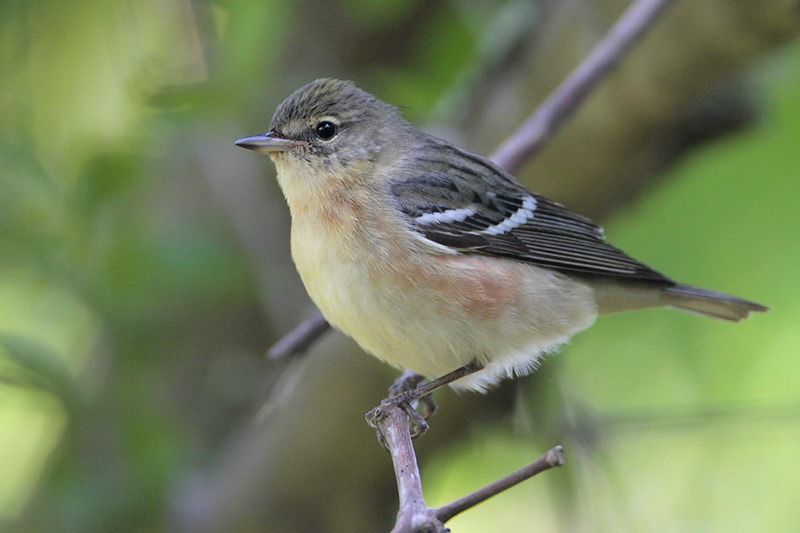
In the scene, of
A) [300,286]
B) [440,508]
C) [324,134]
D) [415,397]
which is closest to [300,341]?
[415,397]

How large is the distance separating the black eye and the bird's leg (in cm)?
103

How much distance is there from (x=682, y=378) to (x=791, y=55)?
1881 millimetres

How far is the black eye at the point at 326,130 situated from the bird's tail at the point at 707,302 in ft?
5.11

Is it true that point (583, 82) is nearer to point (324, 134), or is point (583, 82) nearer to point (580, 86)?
point (580, 86)

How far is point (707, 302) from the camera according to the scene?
4.36 metres

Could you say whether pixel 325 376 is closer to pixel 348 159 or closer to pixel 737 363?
pixel 348 159

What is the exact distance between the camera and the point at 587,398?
5660 millimetres

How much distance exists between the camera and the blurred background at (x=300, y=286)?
4270 millimetres

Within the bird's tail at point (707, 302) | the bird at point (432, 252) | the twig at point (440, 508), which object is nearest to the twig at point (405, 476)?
the twig at point (440, 508)

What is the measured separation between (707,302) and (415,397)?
1.56 m

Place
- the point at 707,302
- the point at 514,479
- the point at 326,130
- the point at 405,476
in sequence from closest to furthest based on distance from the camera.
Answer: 1. the point at 514,479
2. the point at 405,476
3. the point at 326,130
4. the point at 707,302

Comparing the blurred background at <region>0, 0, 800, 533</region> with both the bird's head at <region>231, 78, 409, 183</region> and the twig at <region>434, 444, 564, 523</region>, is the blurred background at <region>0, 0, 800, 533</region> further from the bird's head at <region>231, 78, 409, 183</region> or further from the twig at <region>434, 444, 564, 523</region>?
the twig at <region>434, 444, 564, 523</region>

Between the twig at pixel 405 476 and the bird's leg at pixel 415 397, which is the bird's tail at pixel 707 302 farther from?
the twig at pixel 405 476

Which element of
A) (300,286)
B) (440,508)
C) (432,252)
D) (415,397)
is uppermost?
(300,286)
